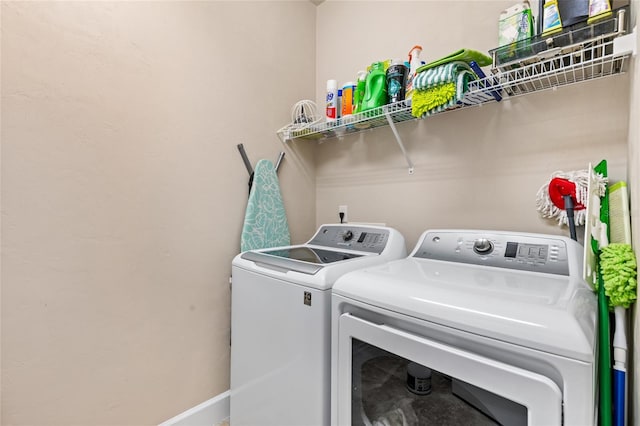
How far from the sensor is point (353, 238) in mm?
1616

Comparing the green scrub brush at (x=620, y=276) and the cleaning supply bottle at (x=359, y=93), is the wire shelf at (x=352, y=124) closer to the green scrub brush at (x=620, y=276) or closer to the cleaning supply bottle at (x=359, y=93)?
the cleaning supply bottle at (x=359, y=93)

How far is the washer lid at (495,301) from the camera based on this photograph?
0.61 metres

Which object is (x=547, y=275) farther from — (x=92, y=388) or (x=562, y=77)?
(x=92, y=388)

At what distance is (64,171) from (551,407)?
1.64 m

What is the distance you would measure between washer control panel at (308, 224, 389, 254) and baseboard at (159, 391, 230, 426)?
98 centimetres

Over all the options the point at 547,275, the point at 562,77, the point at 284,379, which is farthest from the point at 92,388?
the point at 562,77

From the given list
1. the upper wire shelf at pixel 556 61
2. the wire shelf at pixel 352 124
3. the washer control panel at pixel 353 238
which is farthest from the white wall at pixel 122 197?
the upper wire shelf at pixel 556 61

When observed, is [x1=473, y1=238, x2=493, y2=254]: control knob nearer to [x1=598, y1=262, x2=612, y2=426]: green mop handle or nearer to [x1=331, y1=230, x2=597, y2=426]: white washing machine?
[x1=331, y1=230, x2=597, y2=426]: white washing machine

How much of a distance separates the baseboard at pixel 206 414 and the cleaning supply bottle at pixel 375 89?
173cm

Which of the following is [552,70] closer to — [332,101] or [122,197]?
[332,101]

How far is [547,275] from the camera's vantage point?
97 centimetres

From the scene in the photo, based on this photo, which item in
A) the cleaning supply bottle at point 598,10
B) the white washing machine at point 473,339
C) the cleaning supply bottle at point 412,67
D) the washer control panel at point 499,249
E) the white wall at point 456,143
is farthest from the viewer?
the cleaning supply bottle at point 412,67

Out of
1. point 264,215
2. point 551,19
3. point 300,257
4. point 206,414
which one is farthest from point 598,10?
point 206,414

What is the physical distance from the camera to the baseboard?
4.83ft
